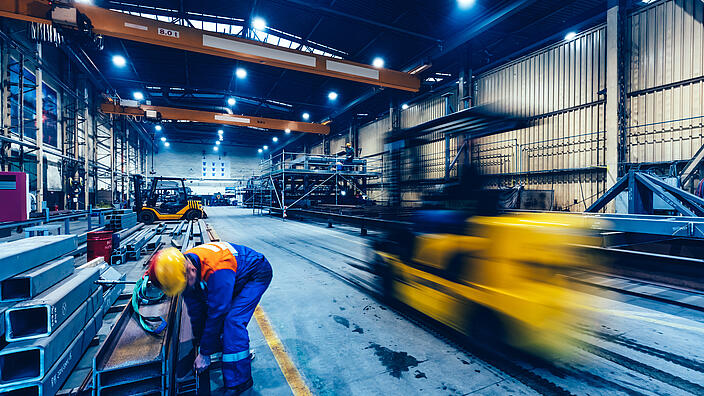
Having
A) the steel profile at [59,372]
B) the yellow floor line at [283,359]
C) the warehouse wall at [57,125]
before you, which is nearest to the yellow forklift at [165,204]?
the warehouse wall at [57,125]

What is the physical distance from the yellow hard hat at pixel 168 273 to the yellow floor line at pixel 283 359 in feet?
3.67

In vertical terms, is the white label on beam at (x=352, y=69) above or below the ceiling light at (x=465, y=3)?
below

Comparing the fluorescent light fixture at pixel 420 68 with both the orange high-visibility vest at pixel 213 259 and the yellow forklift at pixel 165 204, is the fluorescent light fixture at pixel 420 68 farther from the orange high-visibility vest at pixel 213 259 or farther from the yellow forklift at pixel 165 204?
the orange high-visibility vest at pixel 213 259

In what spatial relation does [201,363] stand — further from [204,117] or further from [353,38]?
[204,117]

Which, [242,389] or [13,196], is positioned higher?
[13,196]

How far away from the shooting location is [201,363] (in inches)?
81.7

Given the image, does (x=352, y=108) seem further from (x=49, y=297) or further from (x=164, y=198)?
(x=49, y=297)

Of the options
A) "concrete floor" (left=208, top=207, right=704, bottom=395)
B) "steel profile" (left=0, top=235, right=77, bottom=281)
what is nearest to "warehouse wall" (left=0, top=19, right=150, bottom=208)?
"steel profile" (left=0, top=235, right=77, bottom=281)

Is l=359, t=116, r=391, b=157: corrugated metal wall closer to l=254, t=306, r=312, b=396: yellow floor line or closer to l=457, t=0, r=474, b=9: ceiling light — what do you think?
l=457, t=0, r=474, b=9: ceiling light

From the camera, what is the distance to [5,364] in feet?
6.15

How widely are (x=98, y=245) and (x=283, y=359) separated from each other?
501 cm

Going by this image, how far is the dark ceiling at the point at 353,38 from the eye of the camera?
1095cm

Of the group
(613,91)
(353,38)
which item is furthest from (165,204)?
(613,91)

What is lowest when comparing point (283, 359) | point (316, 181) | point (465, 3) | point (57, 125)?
point (283, 359)
